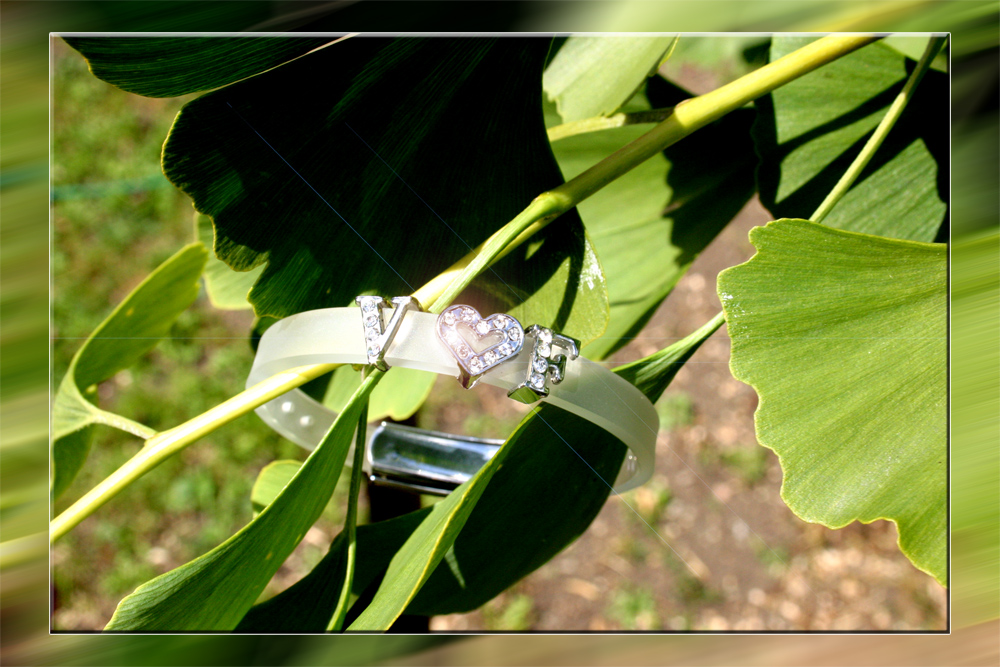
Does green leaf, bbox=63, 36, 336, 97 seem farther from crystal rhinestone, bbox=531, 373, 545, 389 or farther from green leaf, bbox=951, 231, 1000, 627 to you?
green leaf, bbox=951, 231, 1000, 627

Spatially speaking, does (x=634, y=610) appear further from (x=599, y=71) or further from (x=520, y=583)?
(x=599, y=71)

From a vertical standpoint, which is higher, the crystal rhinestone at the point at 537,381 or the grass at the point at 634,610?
the crystal rhinestone at the point at 537,381

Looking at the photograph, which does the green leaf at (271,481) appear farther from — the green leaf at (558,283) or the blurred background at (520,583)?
the green leaf at (558,283)

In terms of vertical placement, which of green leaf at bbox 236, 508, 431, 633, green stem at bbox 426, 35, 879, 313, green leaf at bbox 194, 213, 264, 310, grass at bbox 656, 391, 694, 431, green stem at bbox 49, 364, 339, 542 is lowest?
grass at bbox 656, 391, 694, 431

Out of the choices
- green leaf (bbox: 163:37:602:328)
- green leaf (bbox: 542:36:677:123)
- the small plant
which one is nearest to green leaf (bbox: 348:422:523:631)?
the small plant

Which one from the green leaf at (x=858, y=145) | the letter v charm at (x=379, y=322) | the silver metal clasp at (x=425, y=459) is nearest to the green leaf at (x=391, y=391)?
the silver metal clasp at (x=425, y=459)

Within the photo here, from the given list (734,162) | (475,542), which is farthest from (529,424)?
(734,162)

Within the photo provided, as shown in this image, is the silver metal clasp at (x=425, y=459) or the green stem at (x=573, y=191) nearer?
the green stem at (x=573, y=191)
